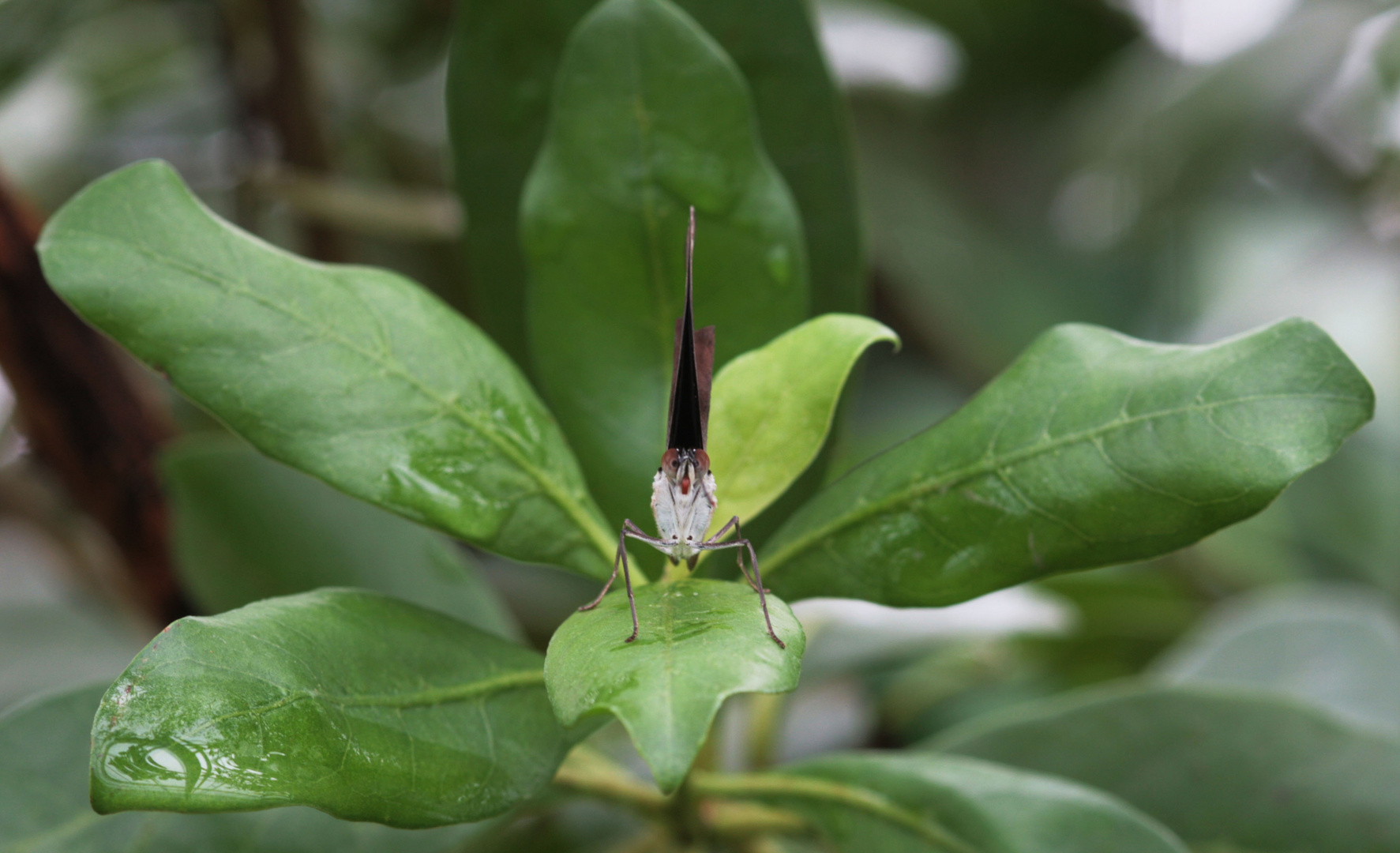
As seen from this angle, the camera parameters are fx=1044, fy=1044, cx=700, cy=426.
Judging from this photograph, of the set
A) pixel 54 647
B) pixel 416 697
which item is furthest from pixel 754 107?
pixel 54 647

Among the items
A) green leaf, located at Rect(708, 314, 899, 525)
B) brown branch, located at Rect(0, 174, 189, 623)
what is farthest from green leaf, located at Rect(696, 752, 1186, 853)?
brown branch, located at Rect(0, 174, 189, 623)

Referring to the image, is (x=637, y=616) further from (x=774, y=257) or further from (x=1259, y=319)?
(x=1259, y=319)

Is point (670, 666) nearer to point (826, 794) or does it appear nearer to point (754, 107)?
point (826, 794)

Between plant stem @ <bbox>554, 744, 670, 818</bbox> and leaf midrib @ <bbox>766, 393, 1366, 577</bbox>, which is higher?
leaf midrib @ <bbox>766, 393, 1366, 577</bbox>

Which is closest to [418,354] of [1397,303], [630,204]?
[630,204]

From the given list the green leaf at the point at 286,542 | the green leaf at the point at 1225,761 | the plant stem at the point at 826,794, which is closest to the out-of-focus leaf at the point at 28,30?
the green leaf at the point at 286,542

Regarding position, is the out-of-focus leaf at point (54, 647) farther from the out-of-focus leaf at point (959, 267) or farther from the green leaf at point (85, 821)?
the out-of-focus leaf at point (959, 267)

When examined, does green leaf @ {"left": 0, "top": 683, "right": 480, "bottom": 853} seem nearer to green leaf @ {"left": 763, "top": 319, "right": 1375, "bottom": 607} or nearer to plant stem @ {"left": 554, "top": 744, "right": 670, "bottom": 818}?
plant stem @ {"left": 554, "top": 744, "right": 670, "bottom": 818}
